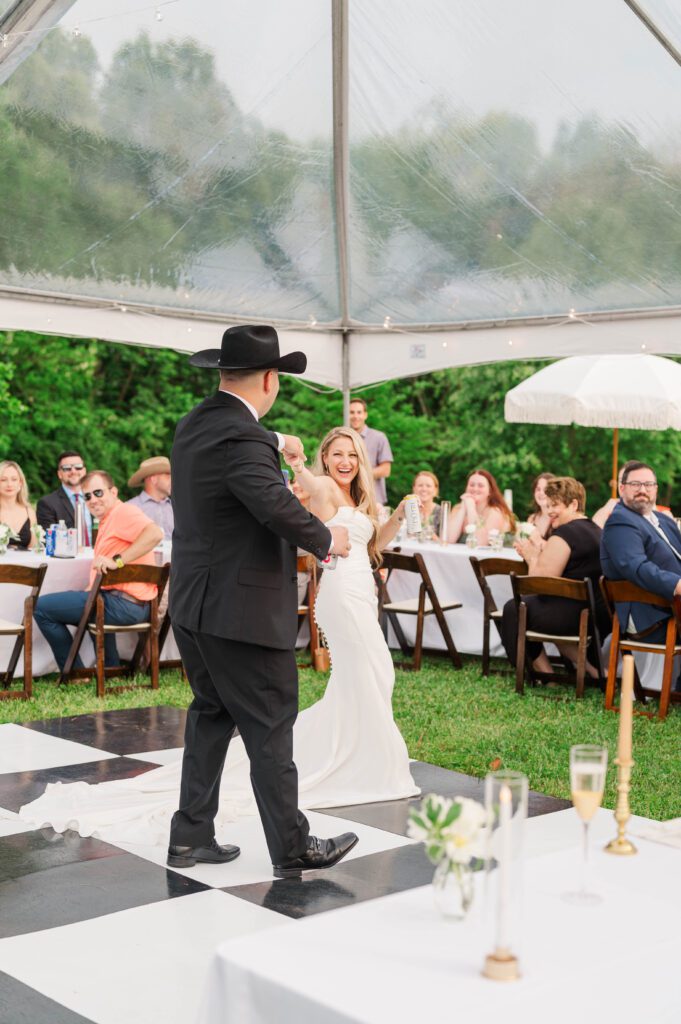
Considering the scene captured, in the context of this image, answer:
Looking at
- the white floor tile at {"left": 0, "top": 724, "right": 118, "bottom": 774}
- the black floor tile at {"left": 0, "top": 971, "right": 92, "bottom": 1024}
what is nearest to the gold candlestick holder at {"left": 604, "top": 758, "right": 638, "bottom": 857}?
the black floor tile at {"left": 0, "top": 971, "right": 92, "bottom": 1024}

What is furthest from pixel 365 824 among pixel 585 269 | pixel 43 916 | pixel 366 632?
pixel 585 269

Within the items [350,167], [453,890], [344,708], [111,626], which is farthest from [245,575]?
[350,167]

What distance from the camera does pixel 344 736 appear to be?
526 centimetres

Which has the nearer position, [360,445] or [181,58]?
[360,445]

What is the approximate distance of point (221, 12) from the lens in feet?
26.3

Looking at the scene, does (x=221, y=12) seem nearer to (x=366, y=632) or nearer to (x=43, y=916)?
(x=366, y=632)

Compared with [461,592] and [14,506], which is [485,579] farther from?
[14,506]

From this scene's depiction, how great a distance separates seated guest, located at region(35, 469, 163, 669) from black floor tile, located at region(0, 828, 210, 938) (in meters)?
3.32

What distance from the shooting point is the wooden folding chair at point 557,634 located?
7.64m

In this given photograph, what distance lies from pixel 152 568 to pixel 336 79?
380 cm

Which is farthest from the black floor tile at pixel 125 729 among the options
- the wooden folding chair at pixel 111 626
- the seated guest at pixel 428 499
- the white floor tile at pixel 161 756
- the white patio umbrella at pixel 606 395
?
the white patio umbrella at pixel 606 395

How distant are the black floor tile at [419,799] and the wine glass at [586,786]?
250 cm

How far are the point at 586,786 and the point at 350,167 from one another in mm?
7951

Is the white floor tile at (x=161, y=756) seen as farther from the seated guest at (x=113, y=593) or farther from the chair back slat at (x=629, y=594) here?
the chair back slat at (x=629, y=594)
